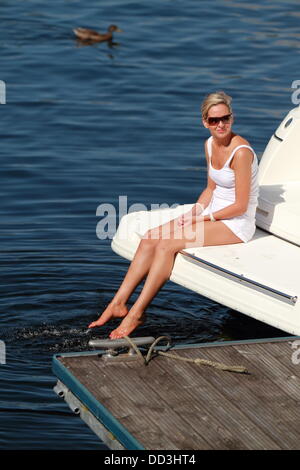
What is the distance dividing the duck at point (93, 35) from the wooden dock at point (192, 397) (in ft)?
31.1

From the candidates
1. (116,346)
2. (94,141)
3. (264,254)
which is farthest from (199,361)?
(94,141)

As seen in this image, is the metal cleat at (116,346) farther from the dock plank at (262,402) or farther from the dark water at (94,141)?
the dark water at (94,141)

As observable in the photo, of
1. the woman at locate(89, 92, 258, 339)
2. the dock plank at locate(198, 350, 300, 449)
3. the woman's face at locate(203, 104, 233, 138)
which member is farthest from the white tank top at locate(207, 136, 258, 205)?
the dock plank at locate(198, 350, 300, 449)

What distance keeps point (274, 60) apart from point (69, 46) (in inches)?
113

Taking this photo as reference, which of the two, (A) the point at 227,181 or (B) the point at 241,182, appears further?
(A) the point at 227,181

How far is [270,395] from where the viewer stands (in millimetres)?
6105

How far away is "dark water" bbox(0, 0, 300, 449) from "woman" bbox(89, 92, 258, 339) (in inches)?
26.5

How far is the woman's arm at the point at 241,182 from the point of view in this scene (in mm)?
7176

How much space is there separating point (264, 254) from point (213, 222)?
1.30ft

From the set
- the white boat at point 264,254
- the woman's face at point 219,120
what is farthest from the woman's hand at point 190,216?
the woman's face at point 219,120

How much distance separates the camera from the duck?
50.4ft

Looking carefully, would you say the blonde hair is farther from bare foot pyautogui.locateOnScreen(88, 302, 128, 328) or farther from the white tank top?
bare foot pyautogui.locateOnScreen(88, 302, 128, 328)

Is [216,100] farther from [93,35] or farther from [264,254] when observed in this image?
[93,35]

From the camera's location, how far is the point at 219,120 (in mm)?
7098
